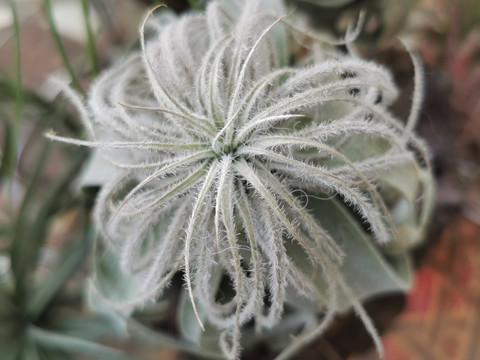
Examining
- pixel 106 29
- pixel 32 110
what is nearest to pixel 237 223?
pixel 32 110

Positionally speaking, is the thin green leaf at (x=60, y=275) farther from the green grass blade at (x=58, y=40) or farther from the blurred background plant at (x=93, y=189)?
the green grass blade at (x=58, y=40)

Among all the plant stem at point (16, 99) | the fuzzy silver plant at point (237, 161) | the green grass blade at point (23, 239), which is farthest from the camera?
the green grass blade at point (23, 239)

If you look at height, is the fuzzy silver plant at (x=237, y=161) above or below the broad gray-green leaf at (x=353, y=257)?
above

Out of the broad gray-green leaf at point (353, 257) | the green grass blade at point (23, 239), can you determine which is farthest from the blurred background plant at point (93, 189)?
the broad gray-green leaf at point (353, 257)

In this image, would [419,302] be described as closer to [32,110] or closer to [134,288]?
[134,288]

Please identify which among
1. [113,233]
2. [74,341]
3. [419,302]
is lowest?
[419,302]

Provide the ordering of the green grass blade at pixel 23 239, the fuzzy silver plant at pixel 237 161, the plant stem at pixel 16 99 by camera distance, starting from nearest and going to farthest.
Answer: the fuzzy silver plant at pixel 237 161, the plant stem at pixel 16 99, the green grass blade at pixel 23 239
